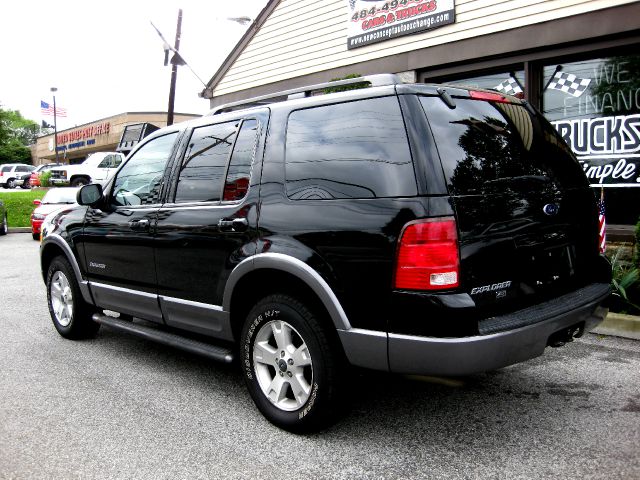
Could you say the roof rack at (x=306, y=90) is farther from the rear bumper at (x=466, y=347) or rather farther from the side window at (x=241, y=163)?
the rear bumper at (x=466, y=347)

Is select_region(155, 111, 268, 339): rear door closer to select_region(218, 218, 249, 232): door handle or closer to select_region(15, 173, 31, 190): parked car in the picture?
select_region(218, 218, 249, 232): door handle

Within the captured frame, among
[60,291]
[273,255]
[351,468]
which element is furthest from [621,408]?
[60,291]

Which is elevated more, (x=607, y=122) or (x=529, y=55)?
(x=529, y=55)

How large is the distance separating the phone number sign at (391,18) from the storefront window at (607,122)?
214 cm

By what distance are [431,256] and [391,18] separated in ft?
27.4

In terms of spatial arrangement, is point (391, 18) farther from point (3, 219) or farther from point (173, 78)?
point (173, 78)

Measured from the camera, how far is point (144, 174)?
15.8ft

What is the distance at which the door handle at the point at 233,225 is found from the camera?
12.0ft

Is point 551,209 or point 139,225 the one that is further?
point 139,225

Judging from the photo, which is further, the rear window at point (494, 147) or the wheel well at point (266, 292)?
the wheel well at point (266, 292)

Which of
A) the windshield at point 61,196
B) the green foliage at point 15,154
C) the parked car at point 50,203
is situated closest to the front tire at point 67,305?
the parked car at point 50,203

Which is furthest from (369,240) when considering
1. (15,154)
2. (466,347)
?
(15,154)

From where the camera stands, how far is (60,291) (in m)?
5.80

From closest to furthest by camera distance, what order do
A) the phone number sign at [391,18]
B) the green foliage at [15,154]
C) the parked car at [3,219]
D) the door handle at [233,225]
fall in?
the door handle at [233,225], the phone number sign at [391,18], the parked car at [3,219], the green foliage at [15,154]
